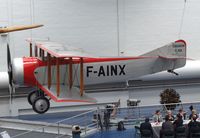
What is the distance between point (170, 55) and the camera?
13.0m

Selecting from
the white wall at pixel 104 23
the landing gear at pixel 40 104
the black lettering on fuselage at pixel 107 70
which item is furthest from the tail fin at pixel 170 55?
the white wall at pixel 104 23

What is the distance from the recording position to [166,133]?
11930mm

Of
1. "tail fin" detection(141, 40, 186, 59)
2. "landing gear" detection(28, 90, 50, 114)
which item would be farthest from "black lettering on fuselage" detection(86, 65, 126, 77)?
"landing gear" detection(28, 90, 50, 114)

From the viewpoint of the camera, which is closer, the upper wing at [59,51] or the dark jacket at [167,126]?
the upper wing at [59,51]

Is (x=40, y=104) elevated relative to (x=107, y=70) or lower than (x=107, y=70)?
lower

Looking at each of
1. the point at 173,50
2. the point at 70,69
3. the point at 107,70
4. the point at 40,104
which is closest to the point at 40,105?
the point at 40,104

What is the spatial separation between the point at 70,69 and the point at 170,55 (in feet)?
9.43

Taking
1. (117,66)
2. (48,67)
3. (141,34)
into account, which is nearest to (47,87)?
(48,67)

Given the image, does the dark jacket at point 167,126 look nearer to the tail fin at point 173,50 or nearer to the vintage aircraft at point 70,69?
the vintage aircraft at point 70,69

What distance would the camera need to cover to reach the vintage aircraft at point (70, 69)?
38.6ft

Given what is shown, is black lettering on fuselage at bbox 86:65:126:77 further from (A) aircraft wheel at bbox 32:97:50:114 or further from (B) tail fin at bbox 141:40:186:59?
(A) aircraft wheel at bbox 32:97:50:114

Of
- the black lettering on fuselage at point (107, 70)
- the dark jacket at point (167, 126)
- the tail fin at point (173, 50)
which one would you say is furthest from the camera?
the tail fin at point (173, 50)

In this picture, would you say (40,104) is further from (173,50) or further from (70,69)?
(173,50)

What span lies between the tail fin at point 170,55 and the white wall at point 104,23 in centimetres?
433
